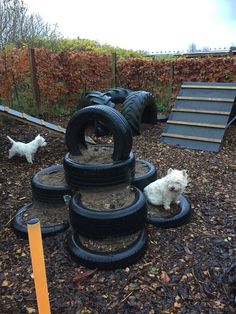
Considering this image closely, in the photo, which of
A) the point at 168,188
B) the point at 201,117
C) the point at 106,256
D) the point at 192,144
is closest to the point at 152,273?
the point at 106,256

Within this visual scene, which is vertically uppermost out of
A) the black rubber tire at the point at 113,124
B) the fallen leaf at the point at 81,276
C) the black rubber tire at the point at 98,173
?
the black rubber tire at the point at 113,124

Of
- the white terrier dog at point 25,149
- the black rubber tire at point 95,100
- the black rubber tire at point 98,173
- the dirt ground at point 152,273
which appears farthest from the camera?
the black rubber tire at point 95,100

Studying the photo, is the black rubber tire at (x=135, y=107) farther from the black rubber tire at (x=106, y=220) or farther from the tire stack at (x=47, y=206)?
the black rubber tire at (x=106, y=220)

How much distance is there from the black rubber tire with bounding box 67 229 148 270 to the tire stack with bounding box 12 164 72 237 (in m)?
0.46

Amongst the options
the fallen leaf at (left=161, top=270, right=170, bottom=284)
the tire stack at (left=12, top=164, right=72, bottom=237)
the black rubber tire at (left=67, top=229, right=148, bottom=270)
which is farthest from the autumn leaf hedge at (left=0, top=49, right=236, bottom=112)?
the fallen leaf at (left=161, top=270, right=170, bottom=284)

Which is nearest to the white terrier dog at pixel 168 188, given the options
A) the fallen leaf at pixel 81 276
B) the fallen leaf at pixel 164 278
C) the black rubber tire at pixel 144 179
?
the black rubber tire at pixel 144 179

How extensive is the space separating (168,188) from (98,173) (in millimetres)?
800

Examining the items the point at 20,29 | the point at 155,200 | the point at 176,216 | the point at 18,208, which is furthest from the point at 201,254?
the point at 20,29

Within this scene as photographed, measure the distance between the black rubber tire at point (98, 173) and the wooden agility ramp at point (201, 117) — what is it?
358cm

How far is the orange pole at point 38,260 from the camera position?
5.87 ft

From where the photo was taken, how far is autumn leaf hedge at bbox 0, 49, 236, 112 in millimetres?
9070

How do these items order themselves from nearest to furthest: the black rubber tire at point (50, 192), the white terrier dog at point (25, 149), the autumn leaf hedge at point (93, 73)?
1. the black rubber tire at point (50, 192)
2. the white terrier dog at point (25, 149)
3. the autumn leaf hedge at point (93, 73)

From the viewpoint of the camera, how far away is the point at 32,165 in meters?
5.89

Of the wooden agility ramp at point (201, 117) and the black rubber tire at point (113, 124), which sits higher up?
the black rubber tire at point (113, 124)
